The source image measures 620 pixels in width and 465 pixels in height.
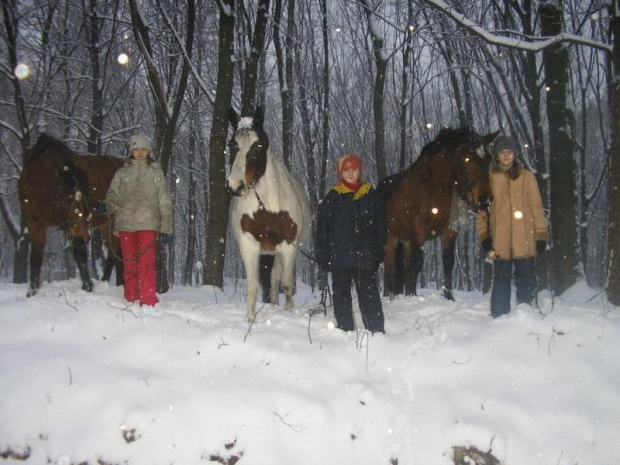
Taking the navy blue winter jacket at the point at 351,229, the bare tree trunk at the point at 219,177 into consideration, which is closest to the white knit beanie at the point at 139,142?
the navy blue winter jacket at the point at 351,229

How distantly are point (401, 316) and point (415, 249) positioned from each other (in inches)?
57.0

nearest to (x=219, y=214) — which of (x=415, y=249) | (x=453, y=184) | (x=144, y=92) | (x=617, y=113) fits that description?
(x=415, y=249)

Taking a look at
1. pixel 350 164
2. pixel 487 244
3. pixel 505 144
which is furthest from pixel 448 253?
pixel 350 164

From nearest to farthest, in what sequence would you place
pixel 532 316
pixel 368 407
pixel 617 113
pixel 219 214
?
pixel 368 407, pixel 532 316, pixel 617 113, pixel 219 214

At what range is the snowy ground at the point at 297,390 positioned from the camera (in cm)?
326

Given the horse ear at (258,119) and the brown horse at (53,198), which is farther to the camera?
the brown horse at (53,198)

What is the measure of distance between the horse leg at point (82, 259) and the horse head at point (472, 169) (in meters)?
5.52

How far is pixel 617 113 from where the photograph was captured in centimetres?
561

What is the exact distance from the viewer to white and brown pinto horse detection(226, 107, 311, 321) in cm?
511

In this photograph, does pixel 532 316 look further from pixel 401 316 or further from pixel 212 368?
pixel 212 368

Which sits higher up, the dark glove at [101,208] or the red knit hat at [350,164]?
the red knit hat at [350,164]

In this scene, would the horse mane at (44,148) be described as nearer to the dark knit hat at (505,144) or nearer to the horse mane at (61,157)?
the horse mane at (61,157)

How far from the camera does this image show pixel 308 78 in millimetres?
16469

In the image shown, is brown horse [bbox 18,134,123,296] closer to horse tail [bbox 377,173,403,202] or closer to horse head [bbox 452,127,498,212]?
horse tail [bbox 377,173,403,202]
